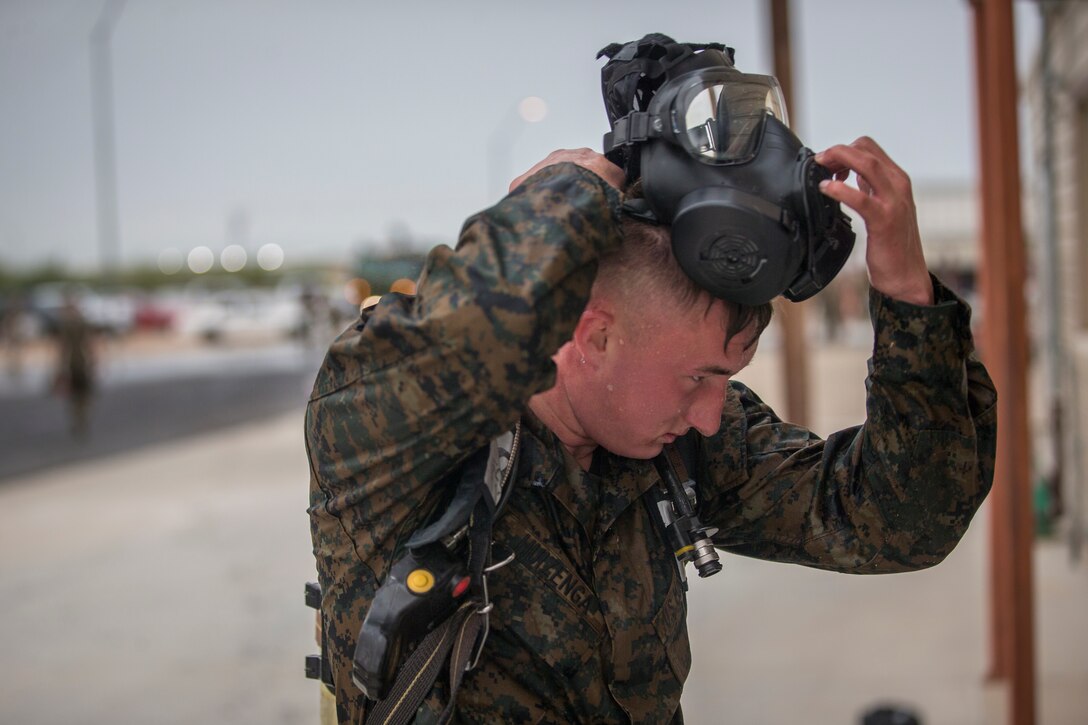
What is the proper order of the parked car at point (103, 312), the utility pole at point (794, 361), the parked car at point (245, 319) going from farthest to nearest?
the parked car at point (103, 312) → the parked car at point (245, 319) → the utility pole at point (794, 361)

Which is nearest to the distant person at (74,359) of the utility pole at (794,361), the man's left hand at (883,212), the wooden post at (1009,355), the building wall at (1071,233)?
the utility pole at (794,361)

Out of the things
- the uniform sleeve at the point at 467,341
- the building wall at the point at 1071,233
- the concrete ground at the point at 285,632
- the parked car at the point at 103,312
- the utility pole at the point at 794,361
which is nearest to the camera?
the uniform sleeve at the point at 467,341

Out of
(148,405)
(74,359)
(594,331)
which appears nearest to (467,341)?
(594,331)

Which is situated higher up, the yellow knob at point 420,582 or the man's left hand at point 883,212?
the man's left hand at point 883,212

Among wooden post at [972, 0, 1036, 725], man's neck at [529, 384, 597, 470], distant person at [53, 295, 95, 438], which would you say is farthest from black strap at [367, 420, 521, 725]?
distant person at [53, 295, 95, 438]

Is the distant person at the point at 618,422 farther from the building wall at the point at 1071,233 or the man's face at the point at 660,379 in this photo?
the building wall at the point at 1071,233

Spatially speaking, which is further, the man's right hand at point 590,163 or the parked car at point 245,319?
the parked car at point 245,319

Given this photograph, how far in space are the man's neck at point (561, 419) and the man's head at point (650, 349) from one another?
4 centimetres

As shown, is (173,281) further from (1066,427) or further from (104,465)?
(1066,427)

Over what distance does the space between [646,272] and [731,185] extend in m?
0.18

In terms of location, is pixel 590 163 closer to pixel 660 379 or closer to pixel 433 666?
pixel 660 379

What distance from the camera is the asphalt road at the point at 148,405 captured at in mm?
11258

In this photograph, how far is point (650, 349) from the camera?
1.40 meters

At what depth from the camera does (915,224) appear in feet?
4.33
